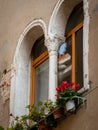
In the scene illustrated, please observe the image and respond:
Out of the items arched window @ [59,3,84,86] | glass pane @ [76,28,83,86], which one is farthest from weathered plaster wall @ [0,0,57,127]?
glass pane @ [76,28,83,86]

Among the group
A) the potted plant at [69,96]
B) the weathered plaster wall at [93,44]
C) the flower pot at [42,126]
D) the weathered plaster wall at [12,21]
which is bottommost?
the flower pot at [42,126]

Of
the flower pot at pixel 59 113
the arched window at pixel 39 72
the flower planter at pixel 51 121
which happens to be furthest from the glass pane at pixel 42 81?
the flower pot at pixel 59 113

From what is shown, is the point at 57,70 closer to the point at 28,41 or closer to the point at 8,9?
the point at 28,41

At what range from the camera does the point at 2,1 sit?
12.1 meters

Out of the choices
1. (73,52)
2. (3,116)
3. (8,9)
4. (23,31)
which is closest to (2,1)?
(8,9)

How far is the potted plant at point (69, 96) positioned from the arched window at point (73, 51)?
414mm

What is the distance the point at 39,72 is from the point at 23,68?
0.47 m

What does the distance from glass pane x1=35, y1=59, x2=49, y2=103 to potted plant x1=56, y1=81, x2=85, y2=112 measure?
4.92 feet

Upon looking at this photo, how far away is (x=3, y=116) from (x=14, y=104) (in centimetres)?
57

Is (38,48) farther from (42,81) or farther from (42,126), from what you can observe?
(42,126)

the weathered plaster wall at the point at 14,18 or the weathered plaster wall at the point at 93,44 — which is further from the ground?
the weathered plaster wall at the point at 14,18

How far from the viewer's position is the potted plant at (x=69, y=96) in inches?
318

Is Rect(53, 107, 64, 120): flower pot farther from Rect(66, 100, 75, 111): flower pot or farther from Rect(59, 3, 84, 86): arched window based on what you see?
Rect(59, 3, 84, 86): arched window

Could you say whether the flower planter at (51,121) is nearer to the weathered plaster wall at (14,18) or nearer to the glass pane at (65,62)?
the glass pane at (65,62)
